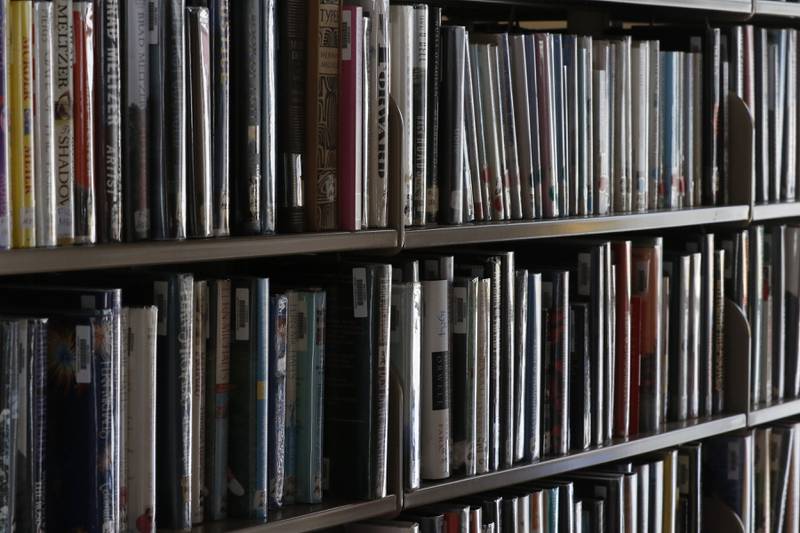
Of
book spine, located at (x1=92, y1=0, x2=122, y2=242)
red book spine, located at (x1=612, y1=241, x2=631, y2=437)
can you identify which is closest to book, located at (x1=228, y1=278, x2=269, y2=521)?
book spine, located at (x1=92, y1=0, x2=122, y2=242)

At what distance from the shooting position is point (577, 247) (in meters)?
1.89

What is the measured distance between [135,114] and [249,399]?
1.21 ft

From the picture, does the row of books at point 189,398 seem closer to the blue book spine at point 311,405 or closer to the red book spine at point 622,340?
the blue book spine at point 311,405

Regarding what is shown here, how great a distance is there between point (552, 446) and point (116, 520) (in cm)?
76

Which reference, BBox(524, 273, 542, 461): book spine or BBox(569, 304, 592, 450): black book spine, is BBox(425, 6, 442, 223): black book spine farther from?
BBox(569, 304, 592, 450): black book spine

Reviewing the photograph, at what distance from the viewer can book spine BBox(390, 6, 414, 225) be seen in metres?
1.58

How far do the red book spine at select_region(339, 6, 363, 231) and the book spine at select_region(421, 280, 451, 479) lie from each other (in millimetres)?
189

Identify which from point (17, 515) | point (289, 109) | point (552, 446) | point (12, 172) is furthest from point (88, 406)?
point (552, 446)

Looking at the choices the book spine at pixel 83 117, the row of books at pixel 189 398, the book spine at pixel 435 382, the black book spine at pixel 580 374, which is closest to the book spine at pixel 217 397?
the row of books at pixel 189 398

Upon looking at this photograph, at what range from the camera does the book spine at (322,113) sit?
58.4 inches

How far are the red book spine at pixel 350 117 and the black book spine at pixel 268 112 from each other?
9 cm

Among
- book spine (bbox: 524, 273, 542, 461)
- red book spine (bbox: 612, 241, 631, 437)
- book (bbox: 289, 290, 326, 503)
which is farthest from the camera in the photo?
red book spine (bbox: 612, 241, 631, 437)

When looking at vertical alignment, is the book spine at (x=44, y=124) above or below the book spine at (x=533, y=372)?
above

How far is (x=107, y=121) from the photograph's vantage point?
1285mm
